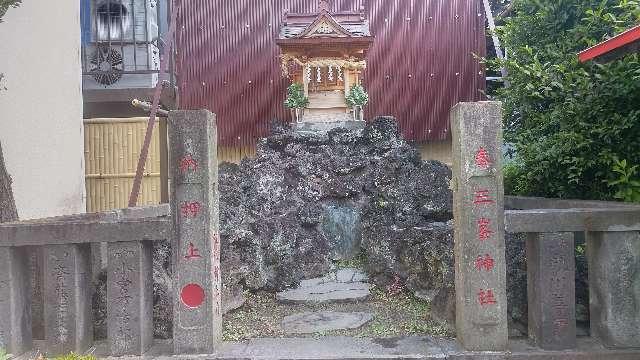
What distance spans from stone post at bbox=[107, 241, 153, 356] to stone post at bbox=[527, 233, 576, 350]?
3.89 metres

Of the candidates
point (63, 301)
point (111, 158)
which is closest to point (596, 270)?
point (63, 301)

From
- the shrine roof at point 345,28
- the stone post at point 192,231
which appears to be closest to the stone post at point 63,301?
the stone post at point 192,231

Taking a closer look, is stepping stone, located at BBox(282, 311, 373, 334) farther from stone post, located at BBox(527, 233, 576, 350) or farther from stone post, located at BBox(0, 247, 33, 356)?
stone post, located at BBox(0, 247, 33, 356)

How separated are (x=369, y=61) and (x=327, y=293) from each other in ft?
20.9

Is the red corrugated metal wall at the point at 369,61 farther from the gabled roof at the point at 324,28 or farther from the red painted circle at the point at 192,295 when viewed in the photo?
the red painted circle at the point at 192,295

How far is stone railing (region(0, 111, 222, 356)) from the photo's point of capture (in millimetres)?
4496

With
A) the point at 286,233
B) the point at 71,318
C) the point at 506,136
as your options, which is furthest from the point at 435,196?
the point at 71,318

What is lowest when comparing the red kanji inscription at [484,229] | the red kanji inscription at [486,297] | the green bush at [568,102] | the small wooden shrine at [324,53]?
the red kanji inscription at [486,297]

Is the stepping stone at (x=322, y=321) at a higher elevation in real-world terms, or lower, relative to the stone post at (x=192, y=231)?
lower

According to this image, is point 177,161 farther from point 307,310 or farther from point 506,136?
point 506,136

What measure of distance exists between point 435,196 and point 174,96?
22.5 ft

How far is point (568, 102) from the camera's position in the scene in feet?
19.7

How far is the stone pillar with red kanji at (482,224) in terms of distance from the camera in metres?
4.45

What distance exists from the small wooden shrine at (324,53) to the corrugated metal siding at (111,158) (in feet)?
10.2
